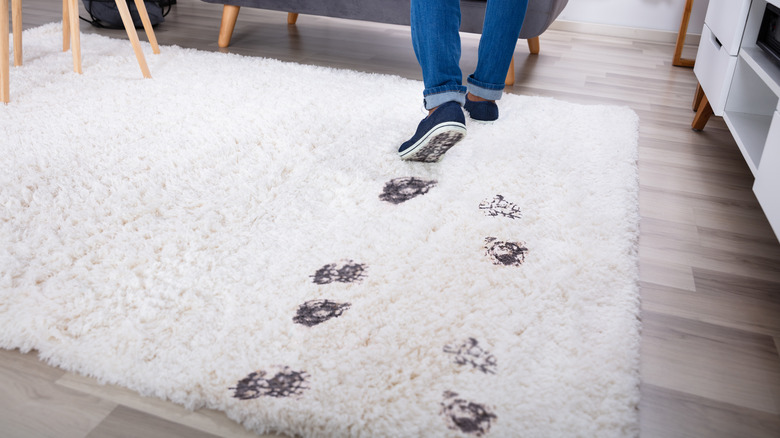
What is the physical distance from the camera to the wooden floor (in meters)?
0.72

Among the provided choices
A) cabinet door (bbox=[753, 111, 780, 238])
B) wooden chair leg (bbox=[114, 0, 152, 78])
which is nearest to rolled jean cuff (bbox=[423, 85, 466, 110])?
cabinet door (bbox=[753, 111, 780, 238])

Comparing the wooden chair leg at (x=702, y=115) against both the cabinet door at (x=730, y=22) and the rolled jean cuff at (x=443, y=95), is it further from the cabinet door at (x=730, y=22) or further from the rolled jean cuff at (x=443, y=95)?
the rolled jean cuff at (x=443, y=95)

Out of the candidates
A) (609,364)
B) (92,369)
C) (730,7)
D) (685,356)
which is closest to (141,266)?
(92,369)

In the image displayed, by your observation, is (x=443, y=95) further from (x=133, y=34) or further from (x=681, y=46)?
(x=681, y=46)

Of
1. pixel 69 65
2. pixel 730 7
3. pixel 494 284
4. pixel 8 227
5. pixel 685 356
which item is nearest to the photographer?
pixel 685 356

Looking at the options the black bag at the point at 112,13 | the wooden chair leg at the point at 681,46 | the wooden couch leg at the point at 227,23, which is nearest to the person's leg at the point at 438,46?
the wooden couch leg at the point at 227,23

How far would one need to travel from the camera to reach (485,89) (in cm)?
155

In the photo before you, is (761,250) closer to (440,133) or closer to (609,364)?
(609,364)

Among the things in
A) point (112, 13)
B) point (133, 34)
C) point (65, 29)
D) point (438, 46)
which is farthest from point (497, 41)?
point (112, 13)

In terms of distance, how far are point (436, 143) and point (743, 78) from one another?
0.82m

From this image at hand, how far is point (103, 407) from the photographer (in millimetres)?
730

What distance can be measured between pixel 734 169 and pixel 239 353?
54.1 inches

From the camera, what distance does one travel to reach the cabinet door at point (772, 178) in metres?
0.99

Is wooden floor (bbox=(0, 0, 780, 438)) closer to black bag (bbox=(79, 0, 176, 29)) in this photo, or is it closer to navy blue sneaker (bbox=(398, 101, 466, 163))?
navy blue sneaker (bbox=(398, 101, 466, 163))
